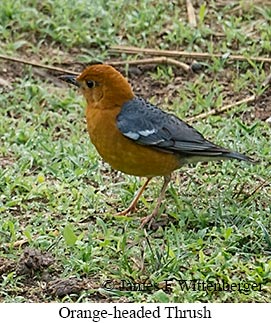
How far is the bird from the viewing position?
23.9 feet

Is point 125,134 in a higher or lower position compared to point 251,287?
higher

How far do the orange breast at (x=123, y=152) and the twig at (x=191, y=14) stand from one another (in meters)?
3.35

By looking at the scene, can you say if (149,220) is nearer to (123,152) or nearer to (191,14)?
(123,152)

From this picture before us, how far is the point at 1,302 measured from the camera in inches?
242

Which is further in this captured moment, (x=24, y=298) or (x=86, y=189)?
(x=86, y=189)

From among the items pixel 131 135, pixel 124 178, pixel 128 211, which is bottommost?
pixel 128 211

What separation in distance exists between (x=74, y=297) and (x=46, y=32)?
15.3ft

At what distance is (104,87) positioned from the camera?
753 centimetres

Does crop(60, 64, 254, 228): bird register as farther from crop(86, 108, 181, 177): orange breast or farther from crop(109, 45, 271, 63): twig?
crop(109, 45, 271, 63): twig

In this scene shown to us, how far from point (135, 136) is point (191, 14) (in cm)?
370

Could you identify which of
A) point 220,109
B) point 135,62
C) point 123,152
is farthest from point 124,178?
point 135,62

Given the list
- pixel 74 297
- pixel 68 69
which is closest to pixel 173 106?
pixel 68 69

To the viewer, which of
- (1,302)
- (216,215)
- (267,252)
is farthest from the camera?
(216,215)

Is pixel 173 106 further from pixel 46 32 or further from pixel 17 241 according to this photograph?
pixel 17 241
